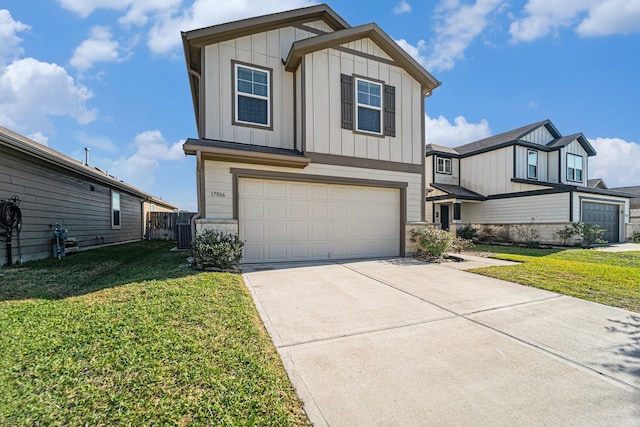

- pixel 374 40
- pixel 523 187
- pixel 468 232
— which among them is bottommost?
pixel 468 232

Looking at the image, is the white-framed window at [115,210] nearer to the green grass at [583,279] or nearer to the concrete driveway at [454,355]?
the concrete driveway at [454,355]

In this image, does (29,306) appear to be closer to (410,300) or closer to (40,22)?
(410,300)

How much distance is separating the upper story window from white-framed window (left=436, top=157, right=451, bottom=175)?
10755mm

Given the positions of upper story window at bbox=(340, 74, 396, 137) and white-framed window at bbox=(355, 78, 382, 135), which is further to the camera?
white-framed window at bbox=(355, 78, 382, 135)

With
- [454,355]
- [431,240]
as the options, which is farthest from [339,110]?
[454,355]

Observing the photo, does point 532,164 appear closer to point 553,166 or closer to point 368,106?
point 553,166

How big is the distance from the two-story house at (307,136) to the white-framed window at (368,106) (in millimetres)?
35

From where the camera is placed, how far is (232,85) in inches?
293

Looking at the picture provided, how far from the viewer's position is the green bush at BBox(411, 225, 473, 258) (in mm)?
8305

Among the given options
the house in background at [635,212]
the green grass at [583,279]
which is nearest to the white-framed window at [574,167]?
the house in background at [635,212]

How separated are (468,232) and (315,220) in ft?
37.4

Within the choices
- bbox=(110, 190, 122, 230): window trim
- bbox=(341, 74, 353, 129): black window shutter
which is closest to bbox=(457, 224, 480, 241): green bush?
bbox=(341, 74, 353, 129): black window shutter

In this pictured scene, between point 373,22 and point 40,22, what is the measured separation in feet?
31.3

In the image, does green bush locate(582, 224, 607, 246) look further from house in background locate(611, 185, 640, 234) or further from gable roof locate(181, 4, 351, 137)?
gable roof locate(181, 4, 351, 137)
